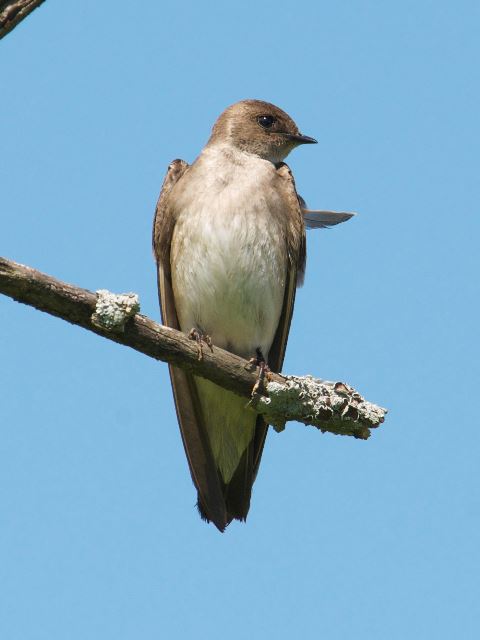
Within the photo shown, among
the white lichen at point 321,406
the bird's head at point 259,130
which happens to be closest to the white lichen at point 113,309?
the white lichen at point 321,406

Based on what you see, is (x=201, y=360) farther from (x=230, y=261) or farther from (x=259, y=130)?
(x=259, y=130)

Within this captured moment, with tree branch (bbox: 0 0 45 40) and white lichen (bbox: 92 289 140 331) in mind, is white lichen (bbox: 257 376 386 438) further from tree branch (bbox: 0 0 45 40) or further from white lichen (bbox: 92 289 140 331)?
tree branch (bbox: 0 0 45 40)

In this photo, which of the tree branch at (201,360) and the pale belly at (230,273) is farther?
the pale belly at (230,273)

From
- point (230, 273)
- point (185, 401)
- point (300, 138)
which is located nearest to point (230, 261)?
point (230, 273)

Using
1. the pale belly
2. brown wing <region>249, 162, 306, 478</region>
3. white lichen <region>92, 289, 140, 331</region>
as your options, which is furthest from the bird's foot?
brown wing <region>249, 162, 306, 478</region>

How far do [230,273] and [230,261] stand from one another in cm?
10

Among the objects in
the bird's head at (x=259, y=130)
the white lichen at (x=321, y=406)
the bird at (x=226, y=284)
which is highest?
the bird's head at (x=259, y=130)

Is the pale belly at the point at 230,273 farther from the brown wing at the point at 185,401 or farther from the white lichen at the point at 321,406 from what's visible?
the white lichen at the point at 321,406

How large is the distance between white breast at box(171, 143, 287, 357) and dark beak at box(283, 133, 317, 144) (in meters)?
1.40

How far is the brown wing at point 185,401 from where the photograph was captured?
8641 mm

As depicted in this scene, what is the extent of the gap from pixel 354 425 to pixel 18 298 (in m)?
2.56

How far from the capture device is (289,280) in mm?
9008

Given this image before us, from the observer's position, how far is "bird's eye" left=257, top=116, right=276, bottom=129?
1020 cm

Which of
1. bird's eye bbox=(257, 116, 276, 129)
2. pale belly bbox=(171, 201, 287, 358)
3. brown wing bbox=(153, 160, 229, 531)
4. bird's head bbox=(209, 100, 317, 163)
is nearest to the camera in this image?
pale belly bbox=(171, 201, 287, 358)
